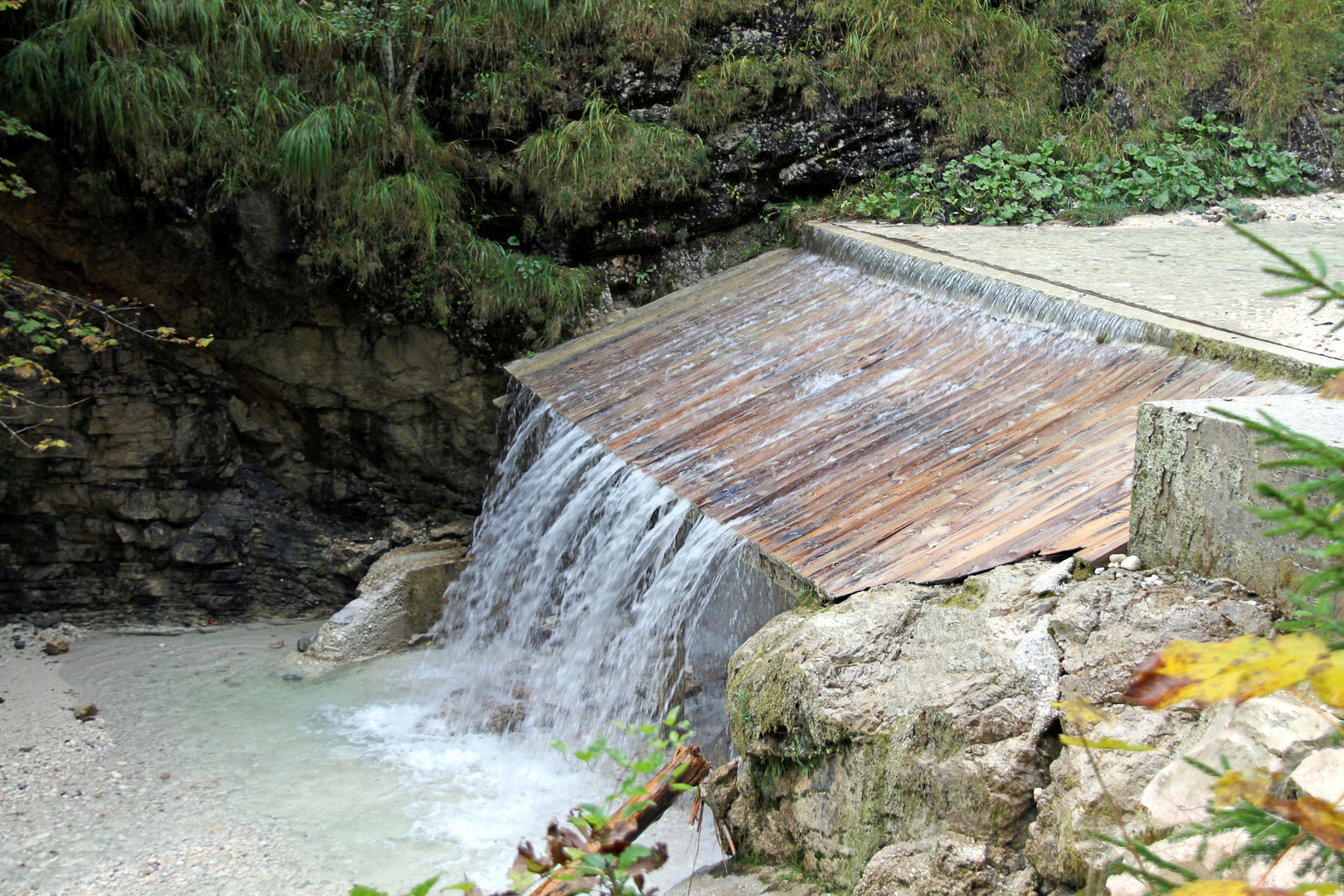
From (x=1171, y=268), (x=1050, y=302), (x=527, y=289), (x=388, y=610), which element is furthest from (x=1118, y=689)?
(x=388, y=610)

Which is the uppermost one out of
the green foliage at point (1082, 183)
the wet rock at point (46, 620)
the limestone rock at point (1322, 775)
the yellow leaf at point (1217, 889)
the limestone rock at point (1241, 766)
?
the yellow leaf at point (1217, 889)

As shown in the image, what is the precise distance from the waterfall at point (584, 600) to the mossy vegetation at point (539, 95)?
1530 mm

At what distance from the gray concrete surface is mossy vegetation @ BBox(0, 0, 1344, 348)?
81 cm

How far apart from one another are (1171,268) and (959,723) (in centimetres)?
364

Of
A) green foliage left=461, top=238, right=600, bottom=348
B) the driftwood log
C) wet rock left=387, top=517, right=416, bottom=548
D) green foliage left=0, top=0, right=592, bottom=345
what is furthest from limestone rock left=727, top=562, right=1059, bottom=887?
wet rock left=387, top=517, right=416, bottom=548

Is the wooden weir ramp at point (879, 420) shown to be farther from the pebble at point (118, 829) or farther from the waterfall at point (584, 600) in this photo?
the pebble at point (118, 829)

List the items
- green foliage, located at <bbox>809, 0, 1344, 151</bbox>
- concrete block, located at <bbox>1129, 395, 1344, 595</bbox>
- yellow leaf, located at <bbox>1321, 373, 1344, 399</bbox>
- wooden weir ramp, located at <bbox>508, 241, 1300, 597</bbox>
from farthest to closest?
1. green foliage, located at <bbox>809, 0, 1344, 151</bbox>
2. wooden weir ramp, located at <bbox>508, 241, 1300, 597</bbox>
3. concrete block, located at <bbox>1129, 395, 1344, 595</bbox>
4. yellow leaf, located at <bbox>1321, 373, 1344, 399</bbox>

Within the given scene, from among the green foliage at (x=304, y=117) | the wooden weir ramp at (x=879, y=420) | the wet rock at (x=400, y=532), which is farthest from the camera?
the wet rock at (x=400, y=532)

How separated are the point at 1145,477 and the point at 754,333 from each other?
331 cm

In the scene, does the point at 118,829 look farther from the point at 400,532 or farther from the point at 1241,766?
the point at 1241,766

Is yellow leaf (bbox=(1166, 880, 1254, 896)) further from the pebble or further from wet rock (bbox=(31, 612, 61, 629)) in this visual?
wet rock (bbox=(31, 612, 61, 629))

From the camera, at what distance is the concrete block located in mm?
2197

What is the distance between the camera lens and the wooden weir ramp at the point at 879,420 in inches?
127

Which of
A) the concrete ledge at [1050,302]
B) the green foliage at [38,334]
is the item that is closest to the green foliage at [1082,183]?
the concrete ledge at [1050,302]
